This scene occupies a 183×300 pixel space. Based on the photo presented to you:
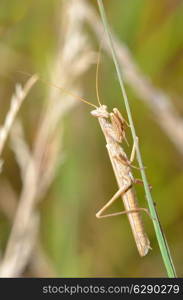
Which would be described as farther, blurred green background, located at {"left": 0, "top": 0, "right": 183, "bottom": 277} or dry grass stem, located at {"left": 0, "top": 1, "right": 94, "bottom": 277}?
blurred green background, located at {"left": 0, "top": 0, "right": 183, "bottom": 277}

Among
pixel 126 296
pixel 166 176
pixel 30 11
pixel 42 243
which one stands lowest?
pixel 126 296

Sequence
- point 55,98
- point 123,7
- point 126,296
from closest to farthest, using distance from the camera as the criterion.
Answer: point 126,296
point 55,98
point 123,7

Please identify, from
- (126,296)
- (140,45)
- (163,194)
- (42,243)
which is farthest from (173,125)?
(126,296)

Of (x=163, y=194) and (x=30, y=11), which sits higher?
(x=30, y=11)

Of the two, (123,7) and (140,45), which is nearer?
(123,7)

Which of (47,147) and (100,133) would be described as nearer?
(47,147)

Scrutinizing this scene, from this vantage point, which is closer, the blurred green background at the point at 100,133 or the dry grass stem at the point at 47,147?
the dry grass stem at the point at 47,147

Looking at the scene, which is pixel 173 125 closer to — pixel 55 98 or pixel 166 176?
pixel 166 176

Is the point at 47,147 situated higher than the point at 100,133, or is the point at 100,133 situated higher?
the point at 100,133
